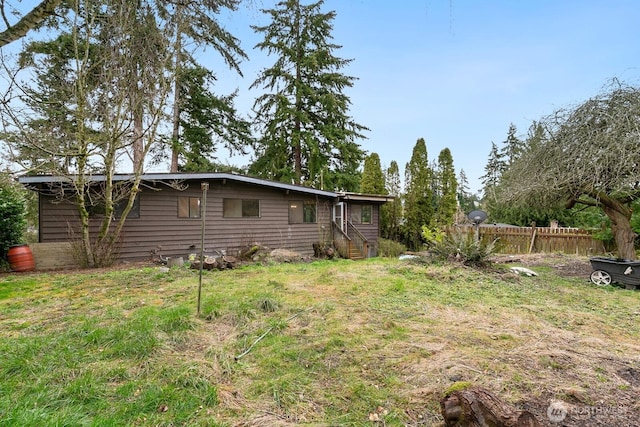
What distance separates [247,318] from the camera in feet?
11.9

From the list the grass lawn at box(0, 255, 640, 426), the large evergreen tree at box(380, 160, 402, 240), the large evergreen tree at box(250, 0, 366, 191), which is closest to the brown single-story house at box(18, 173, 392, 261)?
the grass lawn at box(0, 255, 640, 426)

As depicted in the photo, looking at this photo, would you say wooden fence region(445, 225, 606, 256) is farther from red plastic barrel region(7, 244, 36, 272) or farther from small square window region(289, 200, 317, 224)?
red plastic barrel region(7, 244, 36, 272)

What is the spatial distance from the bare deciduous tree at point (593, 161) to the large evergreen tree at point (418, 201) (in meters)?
9.14

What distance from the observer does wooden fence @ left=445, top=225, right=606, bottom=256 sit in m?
11.1

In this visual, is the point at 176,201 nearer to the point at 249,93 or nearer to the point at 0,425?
the point at 0,425

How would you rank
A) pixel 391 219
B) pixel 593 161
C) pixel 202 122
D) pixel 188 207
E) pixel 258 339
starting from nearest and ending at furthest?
pixel 258 339 → pixel 593 161 → pixel 188 207 → pixel 202 122 → pixel 391 219

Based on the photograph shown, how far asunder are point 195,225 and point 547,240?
1269cm

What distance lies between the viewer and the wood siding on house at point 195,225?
26.3ft

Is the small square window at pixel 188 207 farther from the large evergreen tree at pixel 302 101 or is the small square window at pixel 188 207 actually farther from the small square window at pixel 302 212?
the large evergreen tree at pixel 302 101

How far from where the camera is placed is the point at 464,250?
7.42 m

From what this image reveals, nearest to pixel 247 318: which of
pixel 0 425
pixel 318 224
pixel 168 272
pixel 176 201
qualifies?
pixel 0 425

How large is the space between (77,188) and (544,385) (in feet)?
29.2

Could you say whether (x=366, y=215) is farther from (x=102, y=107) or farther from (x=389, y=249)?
(x=102, y=107)

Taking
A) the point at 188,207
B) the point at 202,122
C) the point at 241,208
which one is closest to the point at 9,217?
the point at 188,207
